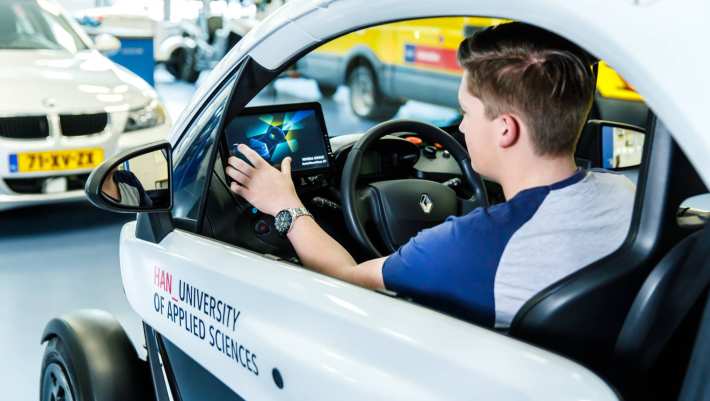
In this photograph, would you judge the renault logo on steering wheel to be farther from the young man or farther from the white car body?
the young man

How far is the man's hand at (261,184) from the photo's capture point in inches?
67.8

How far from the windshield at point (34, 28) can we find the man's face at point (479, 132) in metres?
4.43

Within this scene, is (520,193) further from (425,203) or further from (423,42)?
(423,42)

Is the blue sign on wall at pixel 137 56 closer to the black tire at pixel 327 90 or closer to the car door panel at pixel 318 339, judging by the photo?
the black tire at pixel 327 90

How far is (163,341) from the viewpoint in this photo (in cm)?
185

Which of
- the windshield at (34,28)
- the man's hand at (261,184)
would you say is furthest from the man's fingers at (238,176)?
the windshield at (34,28)

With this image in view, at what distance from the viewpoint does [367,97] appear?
9.58 metres

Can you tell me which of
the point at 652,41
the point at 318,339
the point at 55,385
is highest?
the point at 652,41

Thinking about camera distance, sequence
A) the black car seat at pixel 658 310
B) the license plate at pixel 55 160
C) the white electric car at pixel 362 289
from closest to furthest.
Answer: the white electric car at pixel 362 289, the black car seat at pixel 658 310, the license plate at pixel 55 160

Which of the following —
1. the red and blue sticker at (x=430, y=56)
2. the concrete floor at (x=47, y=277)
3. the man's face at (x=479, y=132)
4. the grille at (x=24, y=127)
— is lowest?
the concrete floor at (x=47, y=277)

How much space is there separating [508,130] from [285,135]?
0.90 m

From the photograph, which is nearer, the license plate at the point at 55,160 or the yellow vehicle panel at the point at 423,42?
the license plate at the point at 55,160

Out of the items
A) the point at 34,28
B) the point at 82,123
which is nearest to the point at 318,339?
the point at 82,123

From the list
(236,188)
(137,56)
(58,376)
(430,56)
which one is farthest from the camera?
(137,56)
